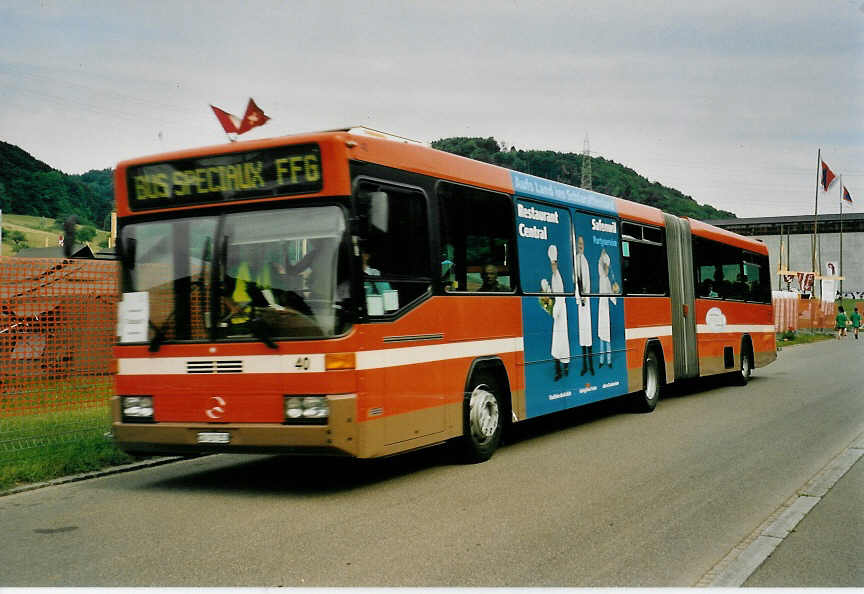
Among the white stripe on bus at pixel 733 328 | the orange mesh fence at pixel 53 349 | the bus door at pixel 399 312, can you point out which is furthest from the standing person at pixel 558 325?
the white stripe on bus at pixel 733 328

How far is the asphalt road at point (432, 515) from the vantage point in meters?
5.56

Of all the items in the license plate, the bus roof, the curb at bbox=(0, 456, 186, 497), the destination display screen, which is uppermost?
the bus roof

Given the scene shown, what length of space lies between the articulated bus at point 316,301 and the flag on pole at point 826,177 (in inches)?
1762

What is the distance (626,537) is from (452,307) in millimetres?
3531

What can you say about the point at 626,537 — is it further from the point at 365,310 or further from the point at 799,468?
the point at 799,468

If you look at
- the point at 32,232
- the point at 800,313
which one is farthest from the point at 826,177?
the point at 32,232

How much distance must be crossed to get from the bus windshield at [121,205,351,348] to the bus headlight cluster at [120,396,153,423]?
51 cm

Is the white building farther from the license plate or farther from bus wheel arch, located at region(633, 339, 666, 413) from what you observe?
the license plate

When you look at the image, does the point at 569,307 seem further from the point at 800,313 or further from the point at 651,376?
the point at 800,313

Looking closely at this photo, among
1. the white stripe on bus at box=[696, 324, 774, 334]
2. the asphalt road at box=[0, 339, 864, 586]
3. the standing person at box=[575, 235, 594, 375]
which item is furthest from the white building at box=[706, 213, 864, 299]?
the asphalt road at box=[0, 339, 864, 586]

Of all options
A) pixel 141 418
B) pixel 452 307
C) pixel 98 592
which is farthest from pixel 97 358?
pixel 98 592

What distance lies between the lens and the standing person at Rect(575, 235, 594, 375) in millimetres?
12414

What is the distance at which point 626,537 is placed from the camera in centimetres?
639

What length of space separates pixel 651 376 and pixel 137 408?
8.99m
